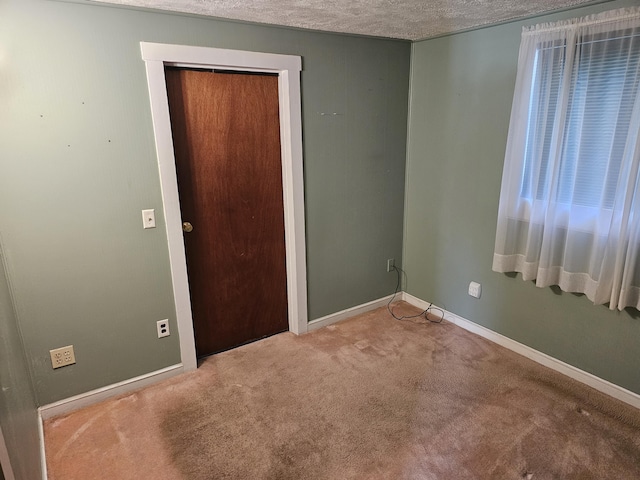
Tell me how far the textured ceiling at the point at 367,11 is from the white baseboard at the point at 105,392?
2.09 metres

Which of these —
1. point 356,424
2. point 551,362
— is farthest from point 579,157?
point 356,424

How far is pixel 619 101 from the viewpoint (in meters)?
1.97

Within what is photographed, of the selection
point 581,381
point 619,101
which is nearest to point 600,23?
point 619,101

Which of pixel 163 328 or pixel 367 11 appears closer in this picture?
pixel 367 11

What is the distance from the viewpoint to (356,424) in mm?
2070

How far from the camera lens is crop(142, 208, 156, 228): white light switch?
221 cm

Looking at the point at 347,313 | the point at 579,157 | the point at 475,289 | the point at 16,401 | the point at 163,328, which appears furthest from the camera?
the point at 347,313

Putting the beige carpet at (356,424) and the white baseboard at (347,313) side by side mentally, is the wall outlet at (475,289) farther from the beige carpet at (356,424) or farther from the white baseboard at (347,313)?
the white baseboard at (347,313)

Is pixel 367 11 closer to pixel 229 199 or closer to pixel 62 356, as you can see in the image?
pixel 229 199

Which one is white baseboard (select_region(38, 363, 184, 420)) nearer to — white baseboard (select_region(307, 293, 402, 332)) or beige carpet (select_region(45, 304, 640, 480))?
beige carpet (select_region(45, 304, 640, 480))

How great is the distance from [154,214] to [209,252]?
0.47 metres

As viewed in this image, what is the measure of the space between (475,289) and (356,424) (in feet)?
4.72

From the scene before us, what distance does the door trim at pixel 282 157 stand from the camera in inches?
83.6

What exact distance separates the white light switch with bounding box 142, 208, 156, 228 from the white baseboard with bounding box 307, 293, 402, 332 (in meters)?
1.43
